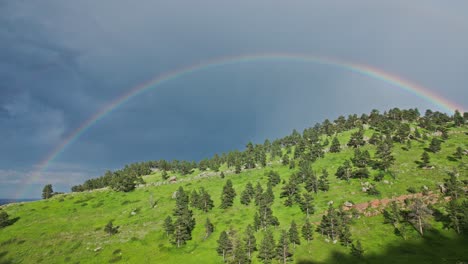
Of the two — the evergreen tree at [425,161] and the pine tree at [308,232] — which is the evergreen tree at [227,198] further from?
the evergreen tree at [425,161]

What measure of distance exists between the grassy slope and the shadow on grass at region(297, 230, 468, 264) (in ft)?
0.78

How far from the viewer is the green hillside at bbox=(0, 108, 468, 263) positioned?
78.1m

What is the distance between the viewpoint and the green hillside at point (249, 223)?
78.1m

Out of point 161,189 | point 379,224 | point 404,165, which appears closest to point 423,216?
point 379,224

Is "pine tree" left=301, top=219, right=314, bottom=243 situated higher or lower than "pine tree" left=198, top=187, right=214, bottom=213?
lower

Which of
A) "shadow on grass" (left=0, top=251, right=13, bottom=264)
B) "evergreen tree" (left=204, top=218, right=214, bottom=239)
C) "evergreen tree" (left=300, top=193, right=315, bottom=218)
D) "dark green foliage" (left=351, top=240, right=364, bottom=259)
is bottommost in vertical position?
"dark green foliage" (left=351, top=240, right=364, bottom=259)

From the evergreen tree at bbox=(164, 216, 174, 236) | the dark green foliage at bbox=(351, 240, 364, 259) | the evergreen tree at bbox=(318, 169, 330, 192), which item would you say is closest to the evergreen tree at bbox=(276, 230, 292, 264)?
the dark green foliage at bbox=(351, 240, 364, 259)

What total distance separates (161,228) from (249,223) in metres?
41.9

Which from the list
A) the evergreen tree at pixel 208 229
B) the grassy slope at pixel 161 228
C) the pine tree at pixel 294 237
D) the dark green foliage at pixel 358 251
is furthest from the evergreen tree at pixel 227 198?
the dark green foliage at pixel 358 251

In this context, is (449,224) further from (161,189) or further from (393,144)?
(161,189)

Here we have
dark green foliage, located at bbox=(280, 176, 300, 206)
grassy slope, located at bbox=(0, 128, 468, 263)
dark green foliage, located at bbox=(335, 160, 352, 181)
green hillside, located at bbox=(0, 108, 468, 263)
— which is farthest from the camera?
dark green foliage, located at bbox=(335, 160, 352, 181)

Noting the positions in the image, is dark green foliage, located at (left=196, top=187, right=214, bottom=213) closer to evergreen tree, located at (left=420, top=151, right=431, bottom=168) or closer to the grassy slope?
the grassy slope

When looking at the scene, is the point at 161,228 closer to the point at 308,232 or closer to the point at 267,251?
the point at 267,251

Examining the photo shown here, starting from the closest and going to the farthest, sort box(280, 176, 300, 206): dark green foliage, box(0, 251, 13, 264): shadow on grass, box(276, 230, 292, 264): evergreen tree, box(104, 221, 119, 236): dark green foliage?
box(276, 230, 292, 264): evergreen tree
box(0, 251, 13, 264): shadow on grass
box(104, 221, 119, 236): dark green foliage
box(280, 176, 300, 206): dark green foliage
